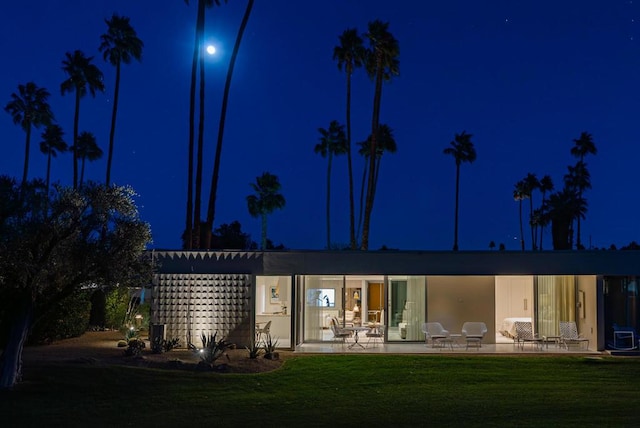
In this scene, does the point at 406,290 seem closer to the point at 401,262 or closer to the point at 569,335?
the point at 401,262

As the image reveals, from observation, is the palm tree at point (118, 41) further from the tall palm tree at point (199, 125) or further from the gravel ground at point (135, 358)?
the gravel ground at point (135, 358)

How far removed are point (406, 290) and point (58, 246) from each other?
33.5 feet

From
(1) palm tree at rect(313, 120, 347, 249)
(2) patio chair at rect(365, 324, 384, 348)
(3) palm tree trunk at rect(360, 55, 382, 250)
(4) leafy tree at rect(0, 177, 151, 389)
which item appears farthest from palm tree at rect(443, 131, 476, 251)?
(4) leafy tree at rect(0, 177, 151, 389)

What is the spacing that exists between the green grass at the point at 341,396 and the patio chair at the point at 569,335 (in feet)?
6.30

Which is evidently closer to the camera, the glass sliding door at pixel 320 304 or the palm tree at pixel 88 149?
the glass sliding door at pixel 320 304

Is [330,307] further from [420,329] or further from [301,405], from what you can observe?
[301,405]

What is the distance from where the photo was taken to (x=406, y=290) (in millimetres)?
19047

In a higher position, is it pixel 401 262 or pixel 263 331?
pixel 401 262

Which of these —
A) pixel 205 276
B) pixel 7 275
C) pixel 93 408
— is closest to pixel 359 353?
pixel 205 276

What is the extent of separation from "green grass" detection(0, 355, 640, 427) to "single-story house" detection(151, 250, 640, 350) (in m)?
2.73

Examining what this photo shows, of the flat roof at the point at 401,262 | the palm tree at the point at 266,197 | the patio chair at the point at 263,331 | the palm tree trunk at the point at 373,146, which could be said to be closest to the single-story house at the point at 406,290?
the flat roof at the point at 401,262

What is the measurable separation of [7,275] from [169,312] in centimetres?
630

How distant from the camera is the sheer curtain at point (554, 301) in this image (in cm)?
1917

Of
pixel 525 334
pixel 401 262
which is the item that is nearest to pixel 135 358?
pixel 401 262
